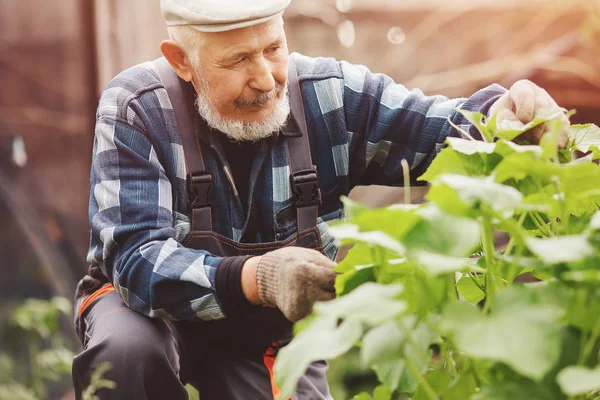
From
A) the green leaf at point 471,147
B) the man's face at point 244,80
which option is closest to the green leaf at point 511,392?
the green leaf at point 471,147

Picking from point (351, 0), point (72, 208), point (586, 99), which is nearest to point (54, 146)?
point (72, 208)

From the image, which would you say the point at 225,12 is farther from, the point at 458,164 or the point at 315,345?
the point at 315,345

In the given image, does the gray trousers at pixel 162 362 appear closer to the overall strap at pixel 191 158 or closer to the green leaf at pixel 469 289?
the overall strap at pixel 191 158

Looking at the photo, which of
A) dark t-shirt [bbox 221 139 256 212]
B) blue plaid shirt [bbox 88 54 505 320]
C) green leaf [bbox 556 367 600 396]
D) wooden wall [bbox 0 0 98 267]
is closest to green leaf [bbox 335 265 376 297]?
green leaf [bbox 556 367 600 396]

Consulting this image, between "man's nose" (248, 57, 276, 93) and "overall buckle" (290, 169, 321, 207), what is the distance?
21 cm

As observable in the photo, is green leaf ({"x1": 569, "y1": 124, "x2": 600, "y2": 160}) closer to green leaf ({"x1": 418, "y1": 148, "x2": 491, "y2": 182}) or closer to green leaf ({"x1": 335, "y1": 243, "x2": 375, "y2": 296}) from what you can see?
green leaf ({"x1": 418, "y1": 148, "x2": 491, "y2": 182})

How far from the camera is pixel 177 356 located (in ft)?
5.95

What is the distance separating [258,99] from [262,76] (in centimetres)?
6

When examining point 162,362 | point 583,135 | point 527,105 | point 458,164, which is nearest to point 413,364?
point 458,164

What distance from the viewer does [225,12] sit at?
1.69 m

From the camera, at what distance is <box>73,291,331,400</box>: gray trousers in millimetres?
1643

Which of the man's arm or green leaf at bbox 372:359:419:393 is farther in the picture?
the man's arm

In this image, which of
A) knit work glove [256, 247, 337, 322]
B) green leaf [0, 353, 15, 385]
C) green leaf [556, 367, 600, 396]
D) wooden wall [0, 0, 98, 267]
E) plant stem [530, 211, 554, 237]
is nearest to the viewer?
green leaf [556, 367, 600, 396]

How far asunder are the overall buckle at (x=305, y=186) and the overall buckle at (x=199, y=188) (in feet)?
0.66
